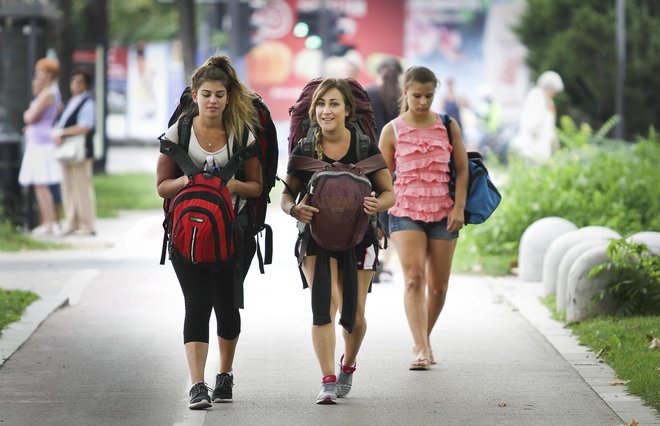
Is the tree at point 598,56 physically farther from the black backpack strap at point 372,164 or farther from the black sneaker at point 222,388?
the black sneaker at point 222,388

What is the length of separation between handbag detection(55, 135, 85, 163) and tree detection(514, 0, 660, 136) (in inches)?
499

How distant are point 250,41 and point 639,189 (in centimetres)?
1100

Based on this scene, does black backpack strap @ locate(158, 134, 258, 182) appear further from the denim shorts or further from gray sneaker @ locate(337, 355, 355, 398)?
the denim shorts

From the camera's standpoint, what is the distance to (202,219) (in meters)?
6.84

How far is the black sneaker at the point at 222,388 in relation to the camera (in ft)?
24.2

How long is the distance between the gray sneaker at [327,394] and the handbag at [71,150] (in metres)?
9.58

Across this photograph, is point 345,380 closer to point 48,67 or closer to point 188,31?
point 48,67

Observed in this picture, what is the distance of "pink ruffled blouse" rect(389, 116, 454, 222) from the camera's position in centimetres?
Answer: 840

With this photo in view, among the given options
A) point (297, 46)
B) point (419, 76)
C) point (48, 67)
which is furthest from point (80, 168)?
point (297, 46)

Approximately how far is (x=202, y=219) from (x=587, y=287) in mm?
3822

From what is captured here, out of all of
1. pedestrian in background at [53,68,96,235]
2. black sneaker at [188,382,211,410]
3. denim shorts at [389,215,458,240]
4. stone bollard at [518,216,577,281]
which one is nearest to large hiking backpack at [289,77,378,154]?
denim shorts at [389,215,458,240]

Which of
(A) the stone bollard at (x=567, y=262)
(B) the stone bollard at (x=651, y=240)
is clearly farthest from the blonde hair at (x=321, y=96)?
(B) the stone bollard at (x=651, y=240)

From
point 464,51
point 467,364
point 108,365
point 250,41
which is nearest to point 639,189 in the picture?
point 467,364

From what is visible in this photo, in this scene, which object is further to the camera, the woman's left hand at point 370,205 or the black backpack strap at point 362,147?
A: the black backpack strap at point 362,147
